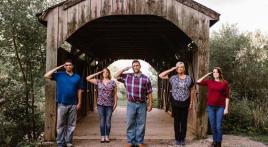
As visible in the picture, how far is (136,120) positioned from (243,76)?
29.7 feet

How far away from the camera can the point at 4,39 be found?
12.5 meters

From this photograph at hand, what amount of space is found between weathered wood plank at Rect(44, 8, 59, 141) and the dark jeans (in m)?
2.87

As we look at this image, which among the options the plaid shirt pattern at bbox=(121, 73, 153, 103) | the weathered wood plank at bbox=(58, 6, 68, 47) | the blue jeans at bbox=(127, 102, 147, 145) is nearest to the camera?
the plaid shirt pattern at bbox=(121, 73, 153, 103)

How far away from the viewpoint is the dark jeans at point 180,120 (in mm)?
8055

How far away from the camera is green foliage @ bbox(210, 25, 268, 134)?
11969 mm

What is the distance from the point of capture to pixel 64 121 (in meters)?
8.16

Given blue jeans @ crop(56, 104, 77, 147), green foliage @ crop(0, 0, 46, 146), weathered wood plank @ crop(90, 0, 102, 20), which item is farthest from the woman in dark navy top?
green foliage @ crop(0, 0, 46, 146)

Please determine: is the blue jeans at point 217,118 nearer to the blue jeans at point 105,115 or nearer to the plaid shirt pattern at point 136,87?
the plaid shirt pattern at point 136,87

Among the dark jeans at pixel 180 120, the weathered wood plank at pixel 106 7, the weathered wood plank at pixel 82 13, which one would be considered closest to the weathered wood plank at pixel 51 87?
the weathered wood plank at pixel 82 13

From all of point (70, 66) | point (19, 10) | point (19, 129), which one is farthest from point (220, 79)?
point (19, 10)

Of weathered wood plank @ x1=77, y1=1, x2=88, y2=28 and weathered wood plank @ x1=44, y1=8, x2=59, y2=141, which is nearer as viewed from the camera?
weathered wood plank @ x1=44, y1=8, x2=59, y2=141

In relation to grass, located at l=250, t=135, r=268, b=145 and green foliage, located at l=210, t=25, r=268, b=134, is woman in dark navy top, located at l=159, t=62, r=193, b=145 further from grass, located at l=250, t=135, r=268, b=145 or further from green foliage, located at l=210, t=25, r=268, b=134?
green foliage, located at l=210, t=25, r=268, b=134

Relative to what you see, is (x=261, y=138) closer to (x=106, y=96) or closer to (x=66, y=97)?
(x=106, y=96)

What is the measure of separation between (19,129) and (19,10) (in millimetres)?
3610
